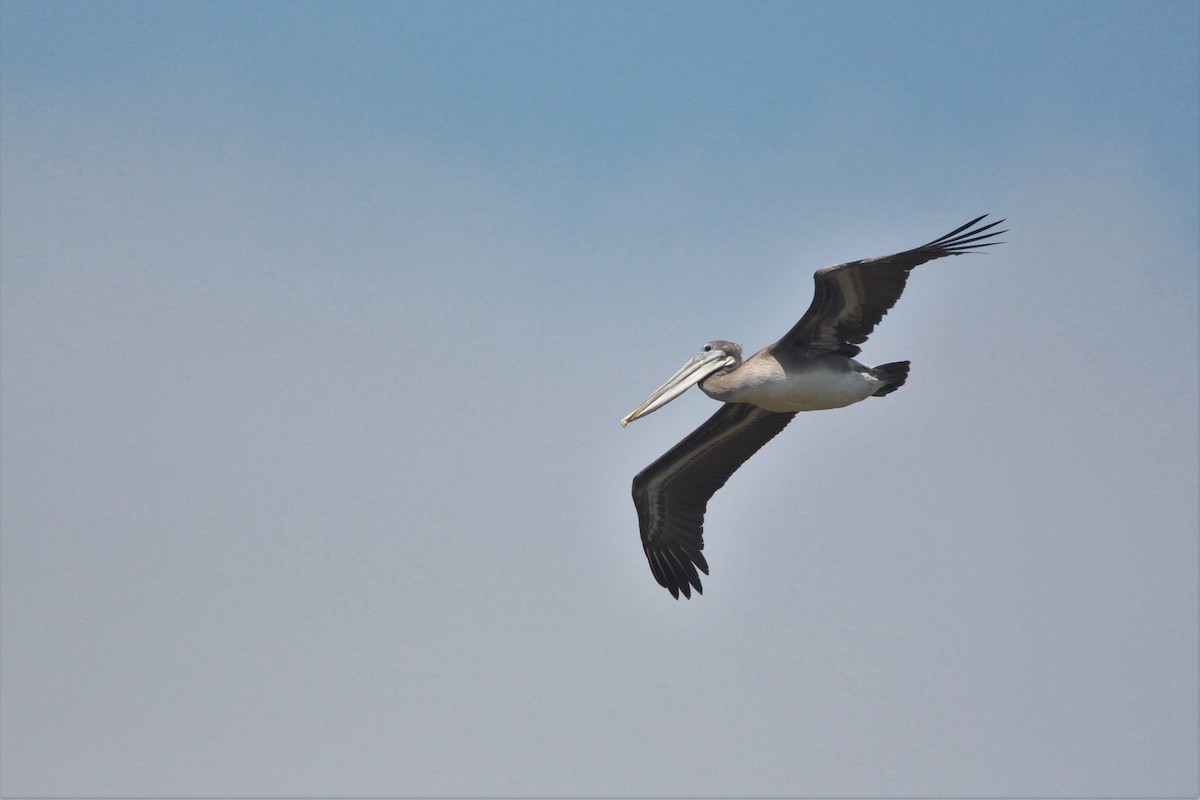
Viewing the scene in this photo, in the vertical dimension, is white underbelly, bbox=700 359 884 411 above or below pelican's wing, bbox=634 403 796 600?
above

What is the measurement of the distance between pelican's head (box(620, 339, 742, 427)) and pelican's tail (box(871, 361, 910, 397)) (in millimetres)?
1566

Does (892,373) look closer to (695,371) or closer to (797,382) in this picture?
(797,382)

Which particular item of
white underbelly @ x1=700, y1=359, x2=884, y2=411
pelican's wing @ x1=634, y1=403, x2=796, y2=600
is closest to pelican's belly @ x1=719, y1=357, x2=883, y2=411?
white underbelly @ x1=700, y1=359, x2=884, y2=411

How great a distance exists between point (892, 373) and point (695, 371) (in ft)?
7.23

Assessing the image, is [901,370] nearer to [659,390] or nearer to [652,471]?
[659,390]

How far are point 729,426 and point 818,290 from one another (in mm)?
2846

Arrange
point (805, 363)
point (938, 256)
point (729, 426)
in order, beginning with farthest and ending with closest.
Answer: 1. point (729, 426)
2. point (805, 363)
3. point (938, 256)

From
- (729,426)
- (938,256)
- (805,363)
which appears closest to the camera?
(938,256)

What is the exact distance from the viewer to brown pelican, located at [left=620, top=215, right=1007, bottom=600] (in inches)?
581

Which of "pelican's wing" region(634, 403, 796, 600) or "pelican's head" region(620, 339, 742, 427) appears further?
"pelican's wing" region(634, 403, 796, 600)

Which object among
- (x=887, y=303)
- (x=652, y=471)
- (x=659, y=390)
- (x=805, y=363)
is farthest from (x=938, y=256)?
(x=652, y=471)

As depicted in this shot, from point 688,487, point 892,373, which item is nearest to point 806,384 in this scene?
point 892,373

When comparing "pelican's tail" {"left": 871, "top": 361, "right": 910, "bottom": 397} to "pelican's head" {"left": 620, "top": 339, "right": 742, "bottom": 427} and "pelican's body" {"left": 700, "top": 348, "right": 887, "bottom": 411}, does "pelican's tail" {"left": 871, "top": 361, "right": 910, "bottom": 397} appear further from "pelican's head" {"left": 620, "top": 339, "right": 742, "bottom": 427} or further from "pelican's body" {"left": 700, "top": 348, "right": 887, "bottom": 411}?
"pelican's head" {"left": 620, "top": 339, "right": 742, "bottom": 427}

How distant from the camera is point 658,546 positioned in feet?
59.5
